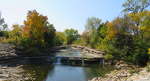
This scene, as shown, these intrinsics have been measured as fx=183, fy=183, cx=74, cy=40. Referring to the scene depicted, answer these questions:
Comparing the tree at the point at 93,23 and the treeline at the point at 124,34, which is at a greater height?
the tree at the point at 93,23

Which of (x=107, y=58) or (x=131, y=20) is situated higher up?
(x=131, y=20)

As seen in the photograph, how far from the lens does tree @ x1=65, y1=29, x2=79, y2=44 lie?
91925 mm

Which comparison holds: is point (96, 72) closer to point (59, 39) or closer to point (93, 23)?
point (93, 23)

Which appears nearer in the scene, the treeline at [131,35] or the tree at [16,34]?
the treeline at [131,35]

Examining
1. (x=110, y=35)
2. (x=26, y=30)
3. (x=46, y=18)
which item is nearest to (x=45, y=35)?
(x=46, y=18)

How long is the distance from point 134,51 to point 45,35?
72.8 ft

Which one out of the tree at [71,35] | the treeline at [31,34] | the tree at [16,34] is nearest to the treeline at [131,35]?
the treeline at [31,34]

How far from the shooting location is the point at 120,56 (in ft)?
99.0

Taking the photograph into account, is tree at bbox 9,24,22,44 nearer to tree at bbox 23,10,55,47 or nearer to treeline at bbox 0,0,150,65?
treeline at bbox 0,0,150,65

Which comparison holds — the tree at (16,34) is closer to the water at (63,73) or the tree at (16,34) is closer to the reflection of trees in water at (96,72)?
the water at (63,73)

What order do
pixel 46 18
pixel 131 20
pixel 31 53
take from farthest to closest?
pixel 46 18 → pixel 31 53 → pixel 131 20

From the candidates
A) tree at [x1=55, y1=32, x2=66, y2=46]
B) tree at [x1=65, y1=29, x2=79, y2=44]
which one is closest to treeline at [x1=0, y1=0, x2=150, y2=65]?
tree at [x1=55, y1=32, x2=66, y2=46]

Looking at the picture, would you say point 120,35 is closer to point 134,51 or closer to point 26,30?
point 134,51

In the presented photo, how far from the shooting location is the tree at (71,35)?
91.9m
